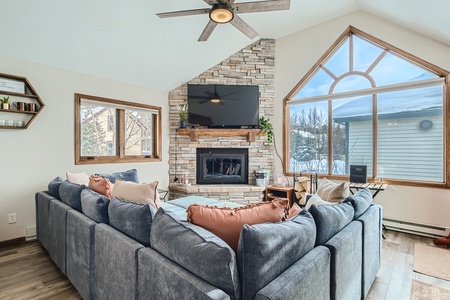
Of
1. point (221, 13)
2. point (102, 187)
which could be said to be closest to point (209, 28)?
point (221, 13)

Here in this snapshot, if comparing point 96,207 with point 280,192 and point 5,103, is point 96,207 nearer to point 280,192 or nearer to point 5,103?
point 5,103

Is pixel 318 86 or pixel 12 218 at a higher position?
pixel 318 86

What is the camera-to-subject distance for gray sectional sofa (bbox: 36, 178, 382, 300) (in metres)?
1.04

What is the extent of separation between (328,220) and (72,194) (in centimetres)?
224

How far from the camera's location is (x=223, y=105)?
488 cm

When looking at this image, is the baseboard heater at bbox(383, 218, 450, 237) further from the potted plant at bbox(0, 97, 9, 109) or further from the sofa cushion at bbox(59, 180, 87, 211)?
the potted plant at bbox(0, 97, 9, 109)

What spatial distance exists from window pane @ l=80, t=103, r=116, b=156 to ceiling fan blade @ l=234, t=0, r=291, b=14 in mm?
2748

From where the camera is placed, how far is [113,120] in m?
4.23

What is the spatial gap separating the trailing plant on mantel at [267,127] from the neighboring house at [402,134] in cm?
145

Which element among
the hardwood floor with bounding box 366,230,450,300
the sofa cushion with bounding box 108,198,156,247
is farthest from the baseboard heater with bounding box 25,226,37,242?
the hardwood floor with bounding box 366,230,450,300

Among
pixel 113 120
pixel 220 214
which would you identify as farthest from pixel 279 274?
pixel 113 120

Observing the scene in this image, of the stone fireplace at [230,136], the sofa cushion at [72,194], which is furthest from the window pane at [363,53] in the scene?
the sofa cushion at [72,194]

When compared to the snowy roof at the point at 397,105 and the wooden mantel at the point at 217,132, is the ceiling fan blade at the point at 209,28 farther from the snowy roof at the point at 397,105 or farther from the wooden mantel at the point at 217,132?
the snowy roof at the point at 397,105

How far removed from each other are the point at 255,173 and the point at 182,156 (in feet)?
5.12
